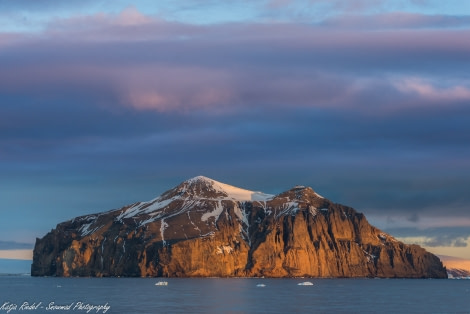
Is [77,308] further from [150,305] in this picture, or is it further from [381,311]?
[381,311]

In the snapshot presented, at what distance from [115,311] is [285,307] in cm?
3732

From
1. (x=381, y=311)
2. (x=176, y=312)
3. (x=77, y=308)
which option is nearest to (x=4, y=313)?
(x=77, y=308)

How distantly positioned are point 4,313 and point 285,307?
55.0 meters

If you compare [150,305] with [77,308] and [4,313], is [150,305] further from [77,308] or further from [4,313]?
[4,313]

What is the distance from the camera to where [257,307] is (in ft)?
580

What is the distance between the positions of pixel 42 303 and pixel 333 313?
65.7 m

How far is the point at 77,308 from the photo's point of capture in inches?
6624

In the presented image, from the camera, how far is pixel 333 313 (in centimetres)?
16138

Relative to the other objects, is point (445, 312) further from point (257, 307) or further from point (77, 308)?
point (77, 308)

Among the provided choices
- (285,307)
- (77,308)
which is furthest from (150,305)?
(285,307)

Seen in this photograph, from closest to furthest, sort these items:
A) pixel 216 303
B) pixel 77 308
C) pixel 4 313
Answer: pixel 4 313 < pixel 77 308 < pixel 216 303

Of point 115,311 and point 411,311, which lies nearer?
point 115,311

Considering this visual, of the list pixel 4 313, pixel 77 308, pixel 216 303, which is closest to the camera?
pixel 4 313

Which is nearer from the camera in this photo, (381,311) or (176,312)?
(176,312)
